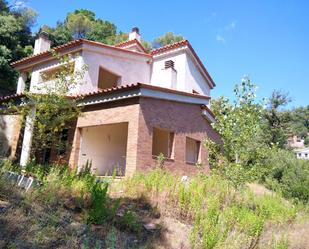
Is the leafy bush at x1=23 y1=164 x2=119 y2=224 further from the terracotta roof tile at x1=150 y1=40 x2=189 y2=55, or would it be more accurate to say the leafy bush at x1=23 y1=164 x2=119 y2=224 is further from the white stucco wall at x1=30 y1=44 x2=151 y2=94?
the terracotta roof tile at x1=150 y1=40 x2=189 y2=55

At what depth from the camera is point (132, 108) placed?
43.2 feet

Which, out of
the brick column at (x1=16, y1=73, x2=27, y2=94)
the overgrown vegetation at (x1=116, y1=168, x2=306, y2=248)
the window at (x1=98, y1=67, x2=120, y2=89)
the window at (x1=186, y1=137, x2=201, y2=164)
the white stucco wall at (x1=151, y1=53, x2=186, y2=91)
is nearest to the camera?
the overgrown vegetation at (x1=116, y1=168, x2=306, y2=248)

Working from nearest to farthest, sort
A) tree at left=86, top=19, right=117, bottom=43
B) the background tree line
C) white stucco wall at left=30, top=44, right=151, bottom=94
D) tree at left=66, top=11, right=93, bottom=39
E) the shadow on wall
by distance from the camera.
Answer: the shadow on wall
white stucco wall at left=30, top=44, right=151, bottom=94
the background tree line
tree at left=66, top=11, right=93, bottom=39
tree at left=86, top=19, right=117, bottom=43

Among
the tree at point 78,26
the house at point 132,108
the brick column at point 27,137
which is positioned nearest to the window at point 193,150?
the house at point 132,108

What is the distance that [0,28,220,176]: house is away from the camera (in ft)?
43.0

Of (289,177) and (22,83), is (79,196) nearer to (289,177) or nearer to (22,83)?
(289,177)

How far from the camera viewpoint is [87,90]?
55.1 feet

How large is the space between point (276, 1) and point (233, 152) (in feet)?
20.4

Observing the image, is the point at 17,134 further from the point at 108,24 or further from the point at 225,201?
the point at 108,24

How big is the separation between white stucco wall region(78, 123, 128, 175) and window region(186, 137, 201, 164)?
359 centimetres

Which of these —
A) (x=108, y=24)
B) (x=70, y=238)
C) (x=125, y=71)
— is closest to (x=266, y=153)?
(x=70, y=238)

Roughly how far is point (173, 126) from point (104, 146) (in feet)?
14.9

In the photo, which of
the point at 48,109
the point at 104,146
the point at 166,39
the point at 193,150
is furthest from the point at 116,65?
the point at 166,39

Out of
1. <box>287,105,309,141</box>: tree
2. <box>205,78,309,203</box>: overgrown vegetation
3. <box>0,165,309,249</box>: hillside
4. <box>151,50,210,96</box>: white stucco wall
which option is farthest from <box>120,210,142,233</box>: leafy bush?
<box>287,105,309,141</box>: tree
